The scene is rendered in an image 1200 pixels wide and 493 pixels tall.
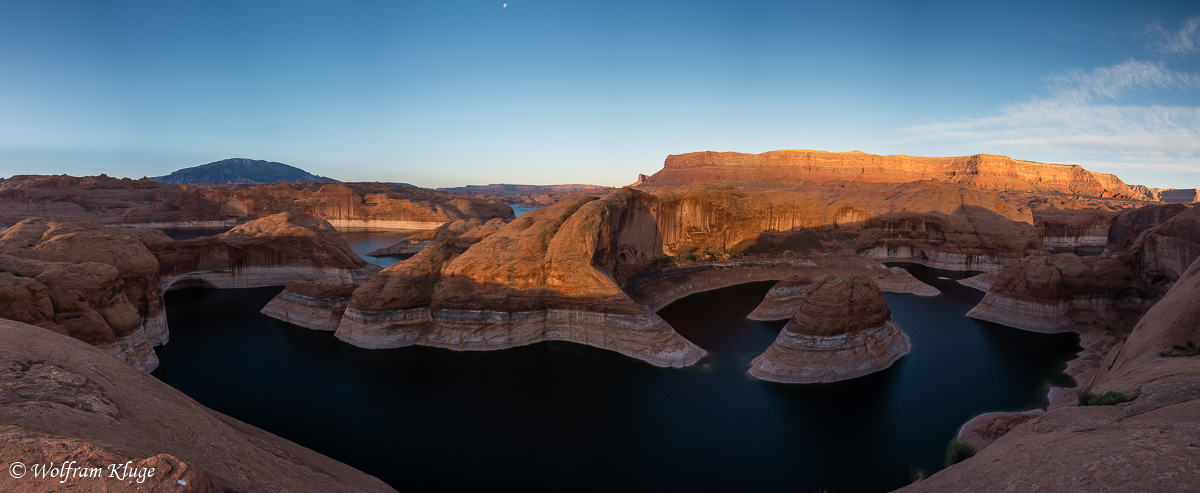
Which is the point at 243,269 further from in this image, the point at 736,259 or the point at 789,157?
the point at 789,157

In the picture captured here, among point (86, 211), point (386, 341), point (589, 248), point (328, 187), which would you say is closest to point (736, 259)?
point (589, 248)

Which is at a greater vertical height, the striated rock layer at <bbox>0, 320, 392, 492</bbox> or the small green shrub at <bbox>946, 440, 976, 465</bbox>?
the striated rock layer at <bbox>0, 320, 392, 492</bbox>

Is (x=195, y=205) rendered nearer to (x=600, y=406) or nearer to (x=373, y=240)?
(x=373, y=240)

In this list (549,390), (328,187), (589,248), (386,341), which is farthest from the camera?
(328,187)

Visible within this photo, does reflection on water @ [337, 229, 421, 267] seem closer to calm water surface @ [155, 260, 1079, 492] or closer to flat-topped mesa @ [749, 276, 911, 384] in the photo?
calm water surface @ [155, 260, 1079, 492]

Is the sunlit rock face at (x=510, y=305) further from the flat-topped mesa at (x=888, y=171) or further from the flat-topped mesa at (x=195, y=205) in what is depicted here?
the flat-topped mesa at (x=888, y=171)
